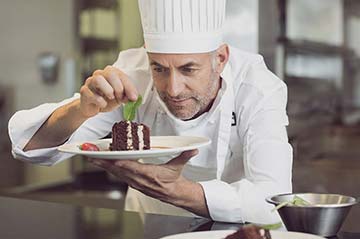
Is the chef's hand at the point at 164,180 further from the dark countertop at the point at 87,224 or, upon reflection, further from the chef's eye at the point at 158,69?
the chef's eye at the point at 158,69

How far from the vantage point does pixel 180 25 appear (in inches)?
68.5

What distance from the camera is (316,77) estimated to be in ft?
10.7

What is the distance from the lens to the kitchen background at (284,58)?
317 centimetres

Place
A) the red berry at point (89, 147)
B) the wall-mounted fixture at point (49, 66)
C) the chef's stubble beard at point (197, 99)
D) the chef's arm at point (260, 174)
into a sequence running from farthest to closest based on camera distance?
the wall-mounted fixture at point (49, 66) → the chef's stubble beard at point (197, 99) → the chef's arm at point (260, 174) → the red berry at point (89, 147)

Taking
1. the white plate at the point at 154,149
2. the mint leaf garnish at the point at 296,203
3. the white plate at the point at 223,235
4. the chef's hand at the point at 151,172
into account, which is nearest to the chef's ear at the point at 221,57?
the white plate at the point at 154,149

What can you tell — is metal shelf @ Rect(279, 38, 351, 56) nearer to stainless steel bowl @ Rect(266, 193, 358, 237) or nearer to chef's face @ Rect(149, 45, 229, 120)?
chef's face @ Rect(149, 45, 229, 120)

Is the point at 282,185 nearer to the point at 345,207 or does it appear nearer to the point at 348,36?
the point at 345,207

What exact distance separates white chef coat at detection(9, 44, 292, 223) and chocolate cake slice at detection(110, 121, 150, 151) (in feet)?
0.68

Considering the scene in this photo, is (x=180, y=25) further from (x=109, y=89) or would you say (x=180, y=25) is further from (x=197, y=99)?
(x=109, y=89)

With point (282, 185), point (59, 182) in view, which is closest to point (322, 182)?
point (59, 182)

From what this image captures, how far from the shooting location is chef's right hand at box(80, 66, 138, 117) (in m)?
1.52

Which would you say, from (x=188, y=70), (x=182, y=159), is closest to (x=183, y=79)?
(x=188, y=70)

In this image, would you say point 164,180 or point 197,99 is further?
point 197,99

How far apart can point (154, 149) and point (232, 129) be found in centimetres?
44
